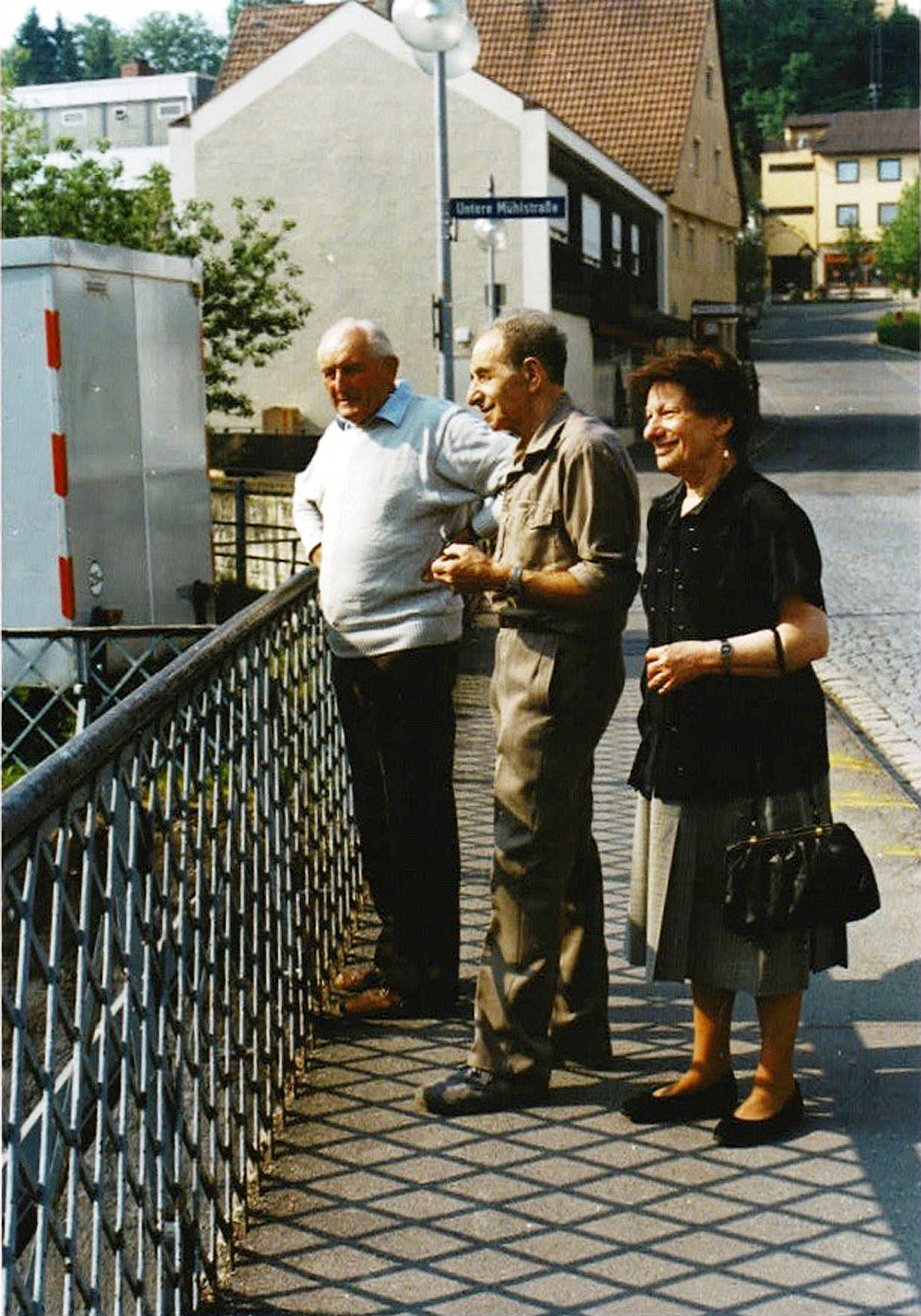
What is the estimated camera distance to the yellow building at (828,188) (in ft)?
390

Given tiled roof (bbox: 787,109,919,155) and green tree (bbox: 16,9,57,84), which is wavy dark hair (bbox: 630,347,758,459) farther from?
tiled roof (bbox: 787,109,919,155)

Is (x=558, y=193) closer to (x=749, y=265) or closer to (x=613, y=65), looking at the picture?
(x=613, y=65)

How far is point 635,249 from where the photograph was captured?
49.3 metres

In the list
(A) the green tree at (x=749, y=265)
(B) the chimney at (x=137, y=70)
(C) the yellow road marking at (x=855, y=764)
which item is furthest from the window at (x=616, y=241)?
(C) the yellow road marking at (x=855, y=764)

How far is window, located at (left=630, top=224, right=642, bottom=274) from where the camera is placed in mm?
48281

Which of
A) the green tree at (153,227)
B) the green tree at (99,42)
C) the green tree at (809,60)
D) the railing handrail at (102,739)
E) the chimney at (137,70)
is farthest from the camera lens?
the green tree at (809,60)

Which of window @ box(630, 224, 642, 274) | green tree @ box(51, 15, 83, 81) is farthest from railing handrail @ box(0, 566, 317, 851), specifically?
window @ box(630, 224, 642, 274)

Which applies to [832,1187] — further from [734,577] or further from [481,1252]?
[734,577]

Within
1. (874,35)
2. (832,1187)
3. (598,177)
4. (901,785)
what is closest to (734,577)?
(832,1187)

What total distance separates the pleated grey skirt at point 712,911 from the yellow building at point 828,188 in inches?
4574

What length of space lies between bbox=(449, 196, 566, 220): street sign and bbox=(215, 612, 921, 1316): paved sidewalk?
7268mm

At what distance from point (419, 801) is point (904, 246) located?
312 feet

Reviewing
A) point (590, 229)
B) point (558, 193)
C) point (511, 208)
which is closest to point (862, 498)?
point (558, 193)

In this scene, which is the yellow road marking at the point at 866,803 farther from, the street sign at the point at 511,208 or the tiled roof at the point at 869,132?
the tiled roof at the point at 869,132
